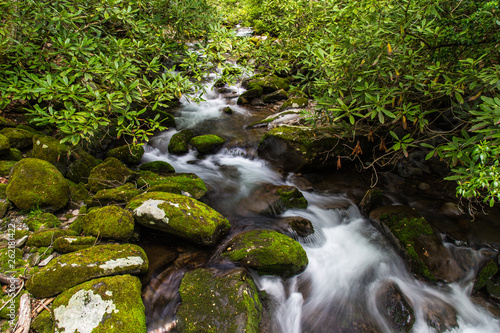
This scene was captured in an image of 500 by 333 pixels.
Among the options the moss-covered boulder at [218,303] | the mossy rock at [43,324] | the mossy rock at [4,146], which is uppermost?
the mossy rock at [4,146]

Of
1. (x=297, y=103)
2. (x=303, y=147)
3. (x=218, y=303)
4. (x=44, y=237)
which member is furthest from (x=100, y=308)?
(x=297, y=103)

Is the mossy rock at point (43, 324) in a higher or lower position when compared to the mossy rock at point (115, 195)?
lower

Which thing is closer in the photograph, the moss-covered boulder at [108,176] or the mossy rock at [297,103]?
the moss-covered boulder at [108,176]

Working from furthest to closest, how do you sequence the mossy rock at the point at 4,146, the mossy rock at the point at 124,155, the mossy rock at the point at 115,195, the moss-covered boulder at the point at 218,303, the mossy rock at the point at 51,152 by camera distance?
the mossy rock at the point at 124,155 < the mossy rock at the point at 51,152 < the mossy rock at the point at 4,146 < the mossy rock at the point at 115,195 < the moss-covered boulder at the point at 218,303

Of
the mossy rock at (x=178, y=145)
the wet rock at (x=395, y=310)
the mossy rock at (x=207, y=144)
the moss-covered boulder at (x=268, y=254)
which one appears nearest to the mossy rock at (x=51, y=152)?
the mossy rock at (x=178, y=145)

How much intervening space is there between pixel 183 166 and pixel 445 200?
630cm

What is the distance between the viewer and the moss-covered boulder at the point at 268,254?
370cm

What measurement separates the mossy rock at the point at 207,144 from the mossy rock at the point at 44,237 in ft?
14.3

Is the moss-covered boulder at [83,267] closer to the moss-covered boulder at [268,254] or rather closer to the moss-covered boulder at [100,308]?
the moss-covered boulder at [100,308]

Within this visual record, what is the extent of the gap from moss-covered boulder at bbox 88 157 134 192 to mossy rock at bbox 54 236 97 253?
65.3 inches

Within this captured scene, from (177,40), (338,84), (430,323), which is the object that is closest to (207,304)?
(430,323)

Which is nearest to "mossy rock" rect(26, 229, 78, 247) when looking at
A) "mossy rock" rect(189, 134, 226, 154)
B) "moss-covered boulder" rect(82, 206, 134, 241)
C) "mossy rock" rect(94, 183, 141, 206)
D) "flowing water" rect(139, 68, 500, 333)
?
"moss-covered boulder" rect(82, 206, 134, 241)

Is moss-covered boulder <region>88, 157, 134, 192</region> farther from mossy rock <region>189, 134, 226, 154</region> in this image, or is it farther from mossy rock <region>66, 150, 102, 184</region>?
mossy rock <region>189, 134, 226, 154</region>

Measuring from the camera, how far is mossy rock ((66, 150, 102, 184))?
4.80 m
